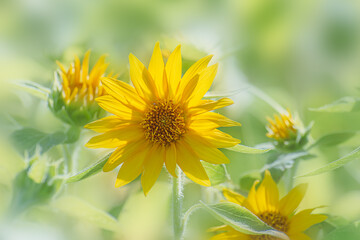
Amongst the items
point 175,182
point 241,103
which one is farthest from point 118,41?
point 175,182

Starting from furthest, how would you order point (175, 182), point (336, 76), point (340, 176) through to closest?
point (336, 76), point (340, 176), point (175, 182)

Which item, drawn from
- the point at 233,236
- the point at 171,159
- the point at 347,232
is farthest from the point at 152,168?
the point at 347,232

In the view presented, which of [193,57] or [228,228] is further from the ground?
[193,57]

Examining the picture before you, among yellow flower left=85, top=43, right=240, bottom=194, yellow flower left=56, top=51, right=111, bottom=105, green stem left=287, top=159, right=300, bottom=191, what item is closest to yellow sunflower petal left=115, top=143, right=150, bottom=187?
yellow flower left=85, top=43, right=240, bottom=194

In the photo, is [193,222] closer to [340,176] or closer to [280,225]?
[280,225]

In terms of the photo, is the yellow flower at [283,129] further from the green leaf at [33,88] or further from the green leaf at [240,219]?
the green leaf at [33,88]

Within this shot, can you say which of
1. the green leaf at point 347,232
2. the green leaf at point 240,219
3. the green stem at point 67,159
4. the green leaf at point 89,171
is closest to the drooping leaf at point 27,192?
the green stem at point 67,159

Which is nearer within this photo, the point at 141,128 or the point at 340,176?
the point at 141,128
